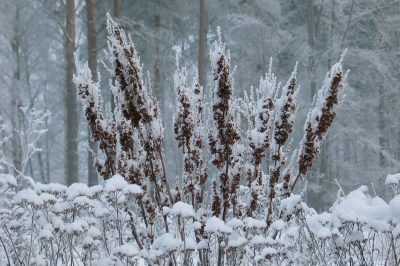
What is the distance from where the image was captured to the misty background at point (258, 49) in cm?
1227

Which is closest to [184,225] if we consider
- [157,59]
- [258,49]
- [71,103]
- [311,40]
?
[71,103]

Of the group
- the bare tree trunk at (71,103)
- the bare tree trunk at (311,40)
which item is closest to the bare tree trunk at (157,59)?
the bare tree trunk at (71,103)

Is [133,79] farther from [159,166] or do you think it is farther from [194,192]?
[194,192]

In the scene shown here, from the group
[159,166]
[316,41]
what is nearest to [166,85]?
[316,41]

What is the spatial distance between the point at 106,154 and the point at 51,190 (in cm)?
55

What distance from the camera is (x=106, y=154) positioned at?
3566 mm

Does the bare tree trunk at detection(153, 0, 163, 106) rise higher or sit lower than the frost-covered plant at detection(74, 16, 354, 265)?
higher

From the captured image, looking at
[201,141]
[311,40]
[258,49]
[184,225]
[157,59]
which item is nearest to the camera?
[184,225]

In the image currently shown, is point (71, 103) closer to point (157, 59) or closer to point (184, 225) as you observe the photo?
point (157, 59)

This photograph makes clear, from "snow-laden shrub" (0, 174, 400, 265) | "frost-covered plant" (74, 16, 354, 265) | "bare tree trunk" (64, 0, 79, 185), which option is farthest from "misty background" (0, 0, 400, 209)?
"frost-covered plant" (74, 16, 354, 265)

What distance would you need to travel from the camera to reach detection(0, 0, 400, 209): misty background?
40.2 feet

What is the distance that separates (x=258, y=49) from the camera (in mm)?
17531

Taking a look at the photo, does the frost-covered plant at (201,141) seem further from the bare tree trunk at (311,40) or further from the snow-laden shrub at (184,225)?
the bare tree trunk at (311,40)

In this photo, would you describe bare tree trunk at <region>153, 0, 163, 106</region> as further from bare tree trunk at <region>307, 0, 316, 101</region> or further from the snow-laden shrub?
the snow-laden shrub
